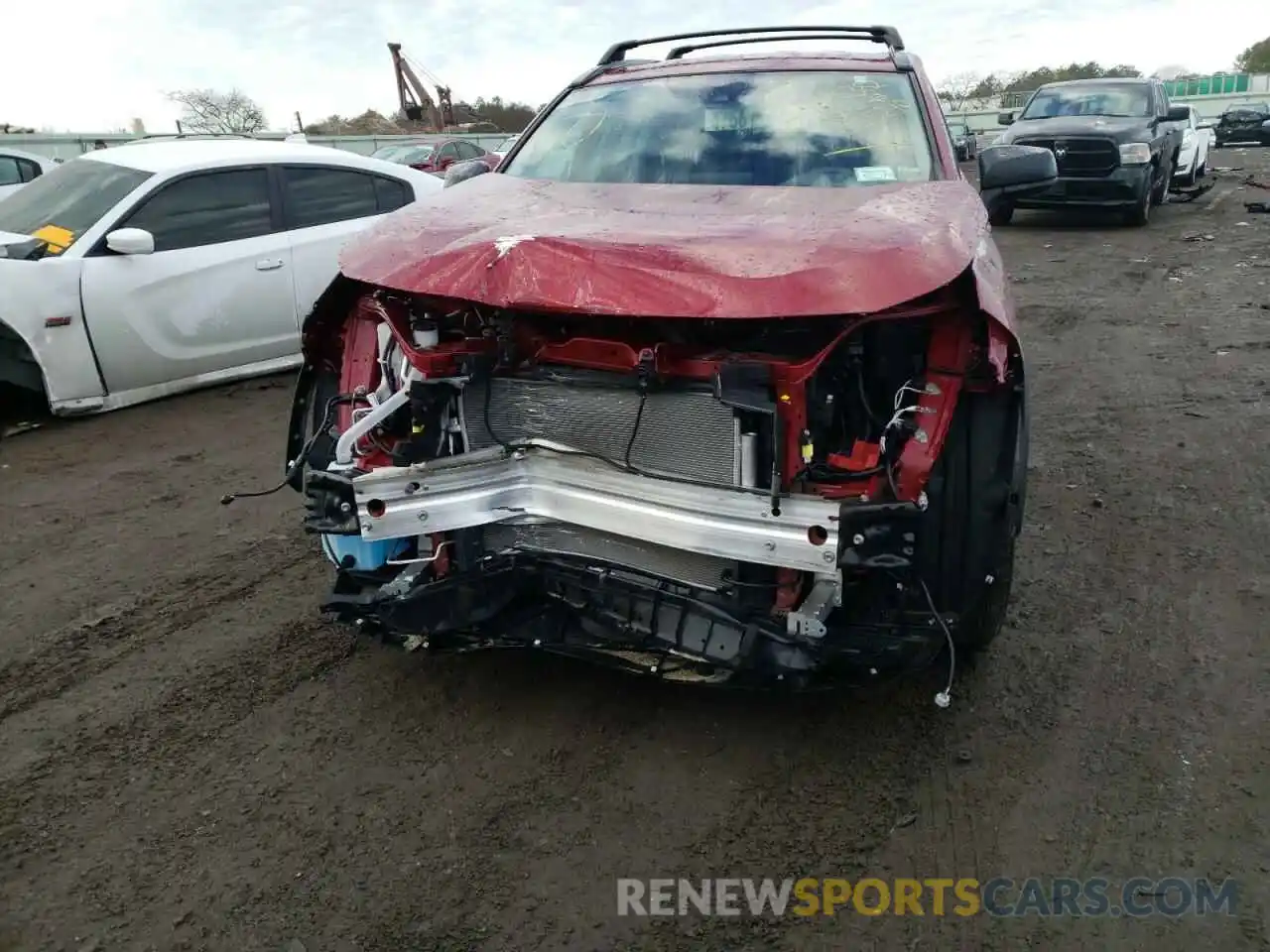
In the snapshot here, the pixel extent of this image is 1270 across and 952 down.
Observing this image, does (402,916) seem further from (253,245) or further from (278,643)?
(253,245)

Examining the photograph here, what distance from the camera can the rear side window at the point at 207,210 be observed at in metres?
5.79

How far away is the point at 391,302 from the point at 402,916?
5.39 feet

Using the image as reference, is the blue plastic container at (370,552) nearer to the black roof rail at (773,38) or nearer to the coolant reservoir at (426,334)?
the coolant reservoir at (426,334)

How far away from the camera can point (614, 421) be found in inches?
104

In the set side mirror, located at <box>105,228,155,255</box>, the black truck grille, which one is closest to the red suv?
side mirror, located at <box>105,228,155,255</box>

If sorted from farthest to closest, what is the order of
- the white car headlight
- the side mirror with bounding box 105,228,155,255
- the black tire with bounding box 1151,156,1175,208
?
the black tire with bounding box 1151,156,1175,208, the white car headlight, the side mirror with bounding box 105,228,155,255

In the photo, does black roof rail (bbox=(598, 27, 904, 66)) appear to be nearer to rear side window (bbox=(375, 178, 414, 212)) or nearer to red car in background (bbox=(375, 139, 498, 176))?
rear side window (bbox=(375, 178, 414, 212))

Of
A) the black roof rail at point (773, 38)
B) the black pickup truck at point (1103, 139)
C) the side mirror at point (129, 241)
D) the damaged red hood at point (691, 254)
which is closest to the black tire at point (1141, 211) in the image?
the black pickup truck at point (1103, 139)

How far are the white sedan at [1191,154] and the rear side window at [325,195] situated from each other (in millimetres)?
12514

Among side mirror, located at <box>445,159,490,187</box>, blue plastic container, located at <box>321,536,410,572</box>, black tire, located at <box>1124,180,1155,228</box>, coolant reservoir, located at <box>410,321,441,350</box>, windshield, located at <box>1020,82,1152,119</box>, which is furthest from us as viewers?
windshield, located at <box>1020,82,1152,119</box>

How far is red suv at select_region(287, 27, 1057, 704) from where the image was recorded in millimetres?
2389

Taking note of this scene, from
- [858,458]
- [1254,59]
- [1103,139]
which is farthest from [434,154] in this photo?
[1254,59]

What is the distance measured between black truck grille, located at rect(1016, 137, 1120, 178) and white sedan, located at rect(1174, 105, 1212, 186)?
328 centimetres

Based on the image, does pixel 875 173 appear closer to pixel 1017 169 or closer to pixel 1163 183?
pixel 1017 169
